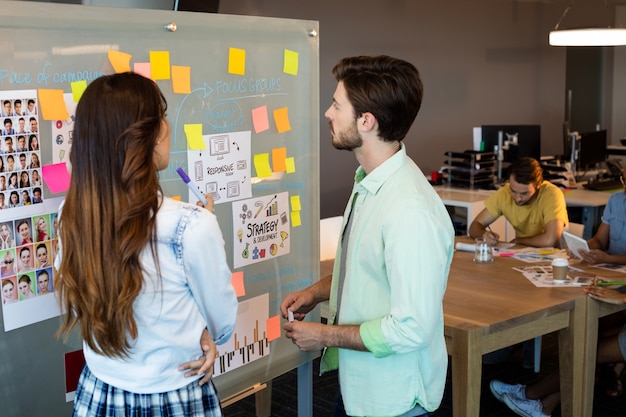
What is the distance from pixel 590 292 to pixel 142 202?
7.48 feet

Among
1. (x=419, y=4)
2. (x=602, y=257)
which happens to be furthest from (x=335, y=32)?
(x=602, y=257)

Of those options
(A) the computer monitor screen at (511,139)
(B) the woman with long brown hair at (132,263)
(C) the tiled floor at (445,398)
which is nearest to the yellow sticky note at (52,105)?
(B) the woman with long brown hair at (132,263)

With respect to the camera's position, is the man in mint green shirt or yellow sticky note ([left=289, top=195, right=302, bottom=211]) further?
yellow sticky note ([left=289, top=195, right=302, bottom=211])

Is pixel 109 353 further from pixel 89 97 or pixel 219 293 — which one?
pixel 89 97

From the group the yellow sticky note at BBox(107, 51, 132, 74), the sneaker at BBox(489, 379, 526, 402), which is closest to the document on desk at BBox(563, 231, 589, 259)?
the sneaker at BBox(489, 379, 526, 402)

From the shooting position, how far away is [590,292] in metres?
3.21

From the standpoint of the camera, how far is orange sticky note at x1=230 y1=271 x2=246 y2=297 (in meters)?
2.68

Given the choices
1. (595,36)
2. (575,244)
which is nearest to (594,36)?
(595,36)

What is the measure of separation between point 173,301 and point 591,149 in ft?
19.8

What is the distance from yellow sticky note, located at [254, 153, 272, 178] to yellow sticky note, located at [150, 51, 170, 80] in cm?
48

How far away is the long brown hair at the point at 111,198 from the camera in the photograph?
1.53 metres

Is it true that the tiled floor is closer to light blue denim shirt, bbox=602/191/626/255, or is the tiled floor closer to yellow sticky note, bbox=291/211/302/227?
light blue denim shirt, bbox=602/191/626/255

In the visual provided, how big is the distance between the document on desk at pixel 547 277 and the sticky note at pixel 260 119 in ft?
4.71

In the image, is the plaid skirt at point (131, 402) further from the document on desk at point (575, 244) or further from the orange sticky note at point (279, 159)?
the document on desk at point (575, 244)
